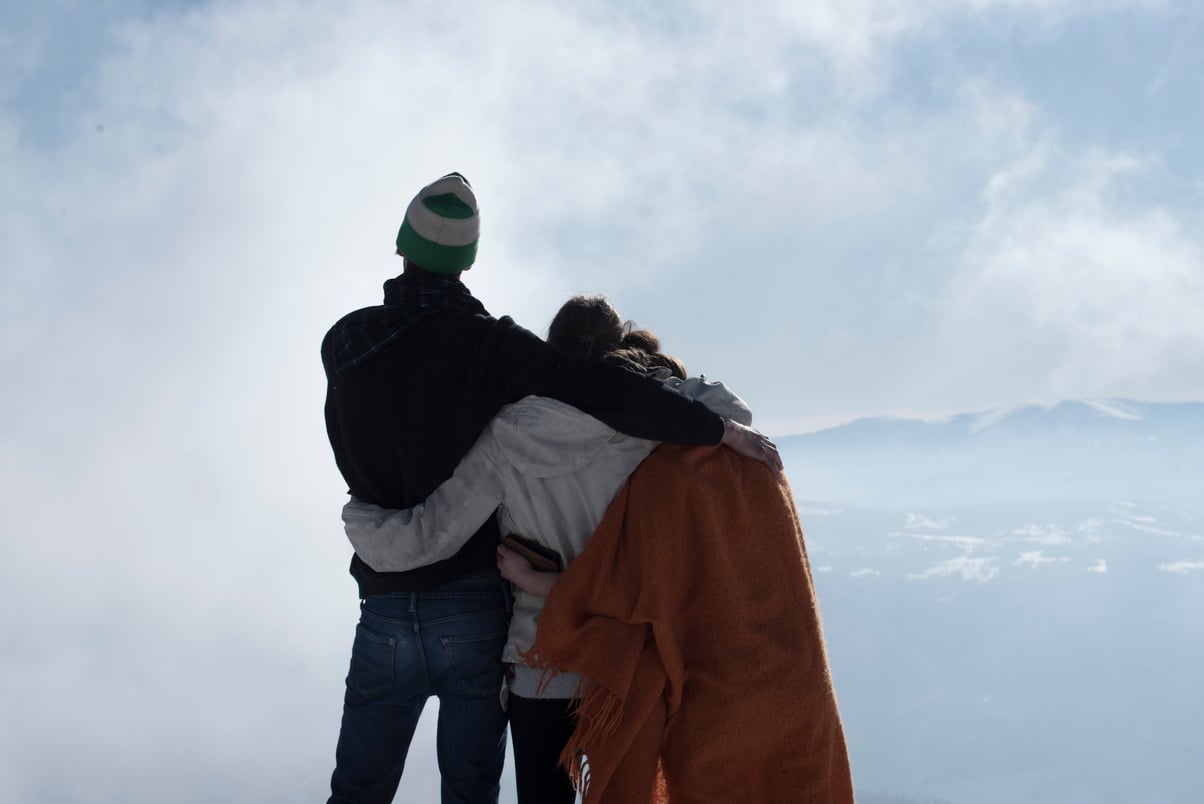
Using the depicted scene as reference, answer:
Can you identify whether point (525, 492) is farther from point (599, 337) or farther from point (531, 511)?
point (599, 337)

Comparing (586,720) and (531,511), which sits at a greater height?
(531,511)

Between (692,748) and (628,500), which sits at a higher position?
(628,500)

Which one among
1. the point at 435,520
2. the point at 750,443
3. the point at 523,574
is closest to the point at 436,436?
the point at 435,520

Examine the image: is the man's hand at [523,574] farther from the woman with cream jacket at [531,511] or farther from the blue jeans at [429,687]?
the blue jeans at [429,687]

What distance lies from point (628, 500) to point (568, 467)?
23 centimetres

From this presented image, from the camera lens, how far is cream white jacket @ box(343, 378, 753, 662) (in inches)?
99.3

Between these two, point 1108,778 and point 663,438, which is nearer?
point 663,438

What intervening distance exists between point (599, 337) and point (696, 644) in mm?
1034

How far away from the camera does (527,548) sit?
263 centimetres

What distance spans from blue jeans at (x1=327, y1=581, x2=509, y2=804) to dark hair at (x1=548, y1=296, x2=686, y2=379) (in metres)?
0.83

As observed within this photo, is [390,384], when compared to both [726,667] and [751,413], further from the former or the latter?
[726,667]

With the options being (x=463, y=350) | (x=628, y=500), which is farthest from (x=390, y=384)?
(x=628, y=500)

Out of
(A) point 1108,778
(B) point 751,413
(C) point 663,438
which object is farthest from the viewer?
(A) point 1108,778

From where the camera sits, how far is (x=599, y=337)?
277 cm
